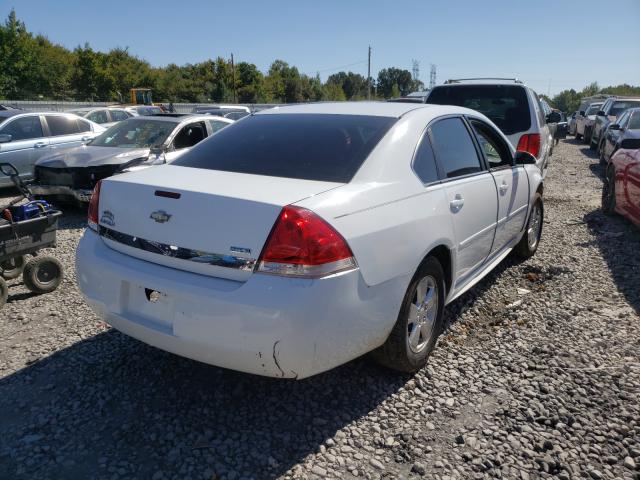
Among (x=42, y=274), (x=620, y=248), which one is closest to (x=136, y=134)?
(x=42, y=274)

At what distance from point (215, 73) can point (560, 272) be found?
6704 centimetres

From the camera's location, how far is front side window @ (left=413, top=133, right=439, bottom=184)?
10.3 ft

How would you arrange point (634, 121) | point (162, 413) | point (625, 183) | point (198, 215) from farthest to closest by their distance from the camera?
point (634, 121) → point (625, 183) → point (162, 413) → point (198, 215)

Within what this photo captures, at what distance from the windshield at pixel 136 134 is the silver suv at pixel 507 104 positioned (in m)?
4.26

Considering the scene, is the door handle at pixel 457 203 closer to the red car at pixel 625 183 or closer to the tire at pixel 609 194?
the red car at pixel 625 183

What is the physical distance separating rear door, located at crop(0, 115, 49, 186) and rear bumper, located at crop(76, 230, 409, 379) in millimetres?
7719

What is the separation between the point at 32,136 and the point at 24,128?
197 mm

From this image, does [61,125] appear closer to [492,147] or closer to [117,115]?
[117,115]

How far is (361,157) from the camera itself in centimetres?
291

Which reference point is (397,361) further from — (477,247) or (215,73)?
(215,73)

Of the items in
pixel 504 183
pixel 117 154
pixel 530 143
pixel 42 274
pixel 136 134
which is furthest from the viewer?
pixel 136 134

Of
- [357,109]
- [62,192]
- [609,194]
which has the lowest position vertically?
[609,194]

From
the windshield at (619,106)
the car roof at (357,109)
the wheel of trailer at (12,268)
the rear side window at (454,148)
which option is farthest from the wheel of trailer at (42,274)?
the windshield at (619,106)

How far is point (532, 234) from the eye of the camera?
5539 mm
